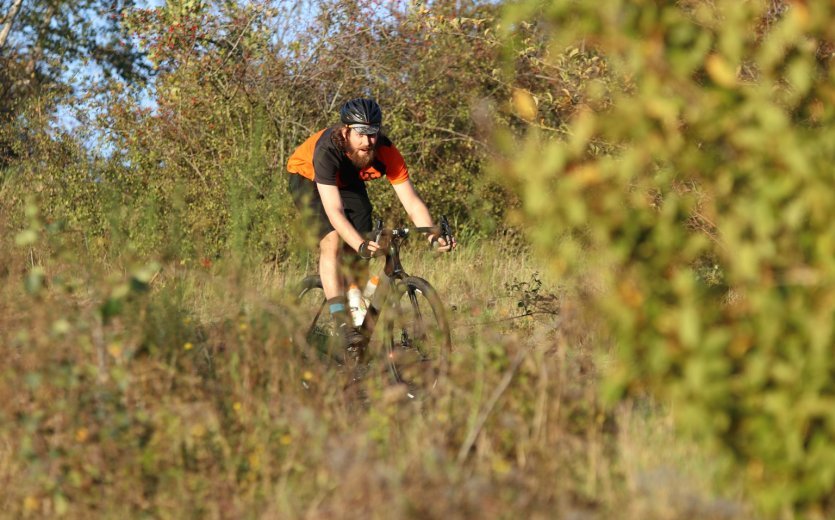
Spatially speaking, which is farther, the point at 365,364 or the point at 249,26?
the point at 249,26

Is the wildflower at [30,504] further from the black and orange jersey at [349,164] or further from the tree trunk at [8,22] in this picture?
the tree trunk at [8,22]

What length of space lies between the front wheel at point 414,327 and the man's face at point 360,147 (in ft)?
2.64

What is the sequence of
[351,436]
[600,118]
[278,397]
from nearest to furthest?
[600,118], [351,436], [278,397]

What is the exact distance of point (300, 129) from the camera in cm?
1290

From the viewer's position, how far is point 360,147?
753 cm

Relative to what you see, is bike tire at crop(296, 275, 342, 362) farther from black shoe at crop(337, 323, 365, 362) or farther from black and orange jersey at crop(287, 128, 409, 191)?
black and orange jersey at crop(287, 128, 409, 191)

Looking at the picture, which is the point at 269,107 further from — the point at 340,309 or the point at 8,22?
the point at 8,22

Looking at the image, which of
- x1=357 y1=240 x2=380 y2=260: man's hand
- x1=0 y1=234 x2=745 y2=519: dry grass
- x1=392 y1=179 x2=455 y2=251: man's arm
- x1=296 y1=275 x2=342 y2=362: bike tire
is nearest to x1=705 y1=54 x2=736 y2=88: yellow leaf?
x1=0 y1=234 x2=745 y2=519: dry grass

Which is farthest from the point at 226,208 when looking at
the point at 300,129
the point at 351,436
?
the point at 351,436

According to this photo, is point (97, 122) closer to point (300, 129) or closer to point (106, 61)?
point (300, 129)

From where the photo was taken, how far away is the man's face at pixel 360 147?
748 centimetres

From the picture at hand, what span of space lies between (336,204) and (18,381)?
3.05 metres

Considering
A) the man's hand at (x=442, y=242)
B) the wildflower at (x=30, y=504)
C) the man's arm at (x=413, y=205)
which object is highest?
the man's arm at (x=413, y=205)

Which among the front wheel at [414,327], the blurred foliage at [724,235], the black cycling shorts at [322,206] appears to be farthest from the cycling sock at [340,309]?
the blurred foliage at [724,235]
